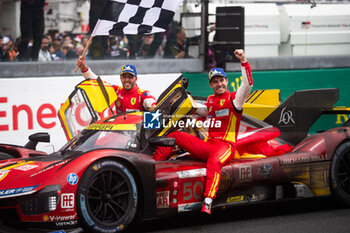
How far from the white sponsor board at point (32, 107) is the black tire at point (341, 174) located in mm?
4534

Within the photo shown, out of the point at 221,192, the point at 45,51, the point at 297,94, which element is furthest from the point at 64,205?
the point at 45,51

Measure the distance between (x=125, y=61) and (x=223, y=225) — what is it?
196 inches

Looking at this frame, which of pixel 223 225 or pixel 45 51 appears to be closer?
pixel 223 225

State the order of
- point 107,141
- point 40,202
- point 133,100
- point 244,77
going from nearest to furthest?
point 40,202 → point 107,141 → point 244,77 → point 133,100

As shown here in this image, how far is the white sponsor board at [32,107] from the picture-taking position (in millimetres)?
8992

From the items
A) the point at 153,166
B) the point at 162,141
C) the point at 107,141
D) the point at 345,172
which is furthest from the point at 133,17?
the point at 345,172

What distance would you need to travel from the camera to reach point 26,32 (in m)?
9.68

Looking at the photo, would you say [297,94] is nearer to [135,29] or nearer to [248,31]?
[135,29]

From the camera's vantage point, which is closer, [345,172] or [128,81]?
[345,172]

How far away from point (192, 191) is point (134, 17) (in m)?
3.03

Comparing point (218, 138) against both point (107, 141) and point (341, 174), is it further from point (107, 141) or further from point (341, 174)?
point (341, 174)

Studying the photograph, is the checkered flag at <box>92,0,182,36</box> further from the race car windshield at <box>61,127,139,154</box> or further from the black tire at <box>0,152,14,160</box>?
the race car windshield at <box>61,127,139,154</box>

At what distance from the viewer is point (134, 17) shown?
790 centimetres

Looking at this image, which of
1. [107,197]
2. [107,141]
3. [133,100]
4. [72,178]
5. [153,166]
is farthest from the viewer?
[133,100]
